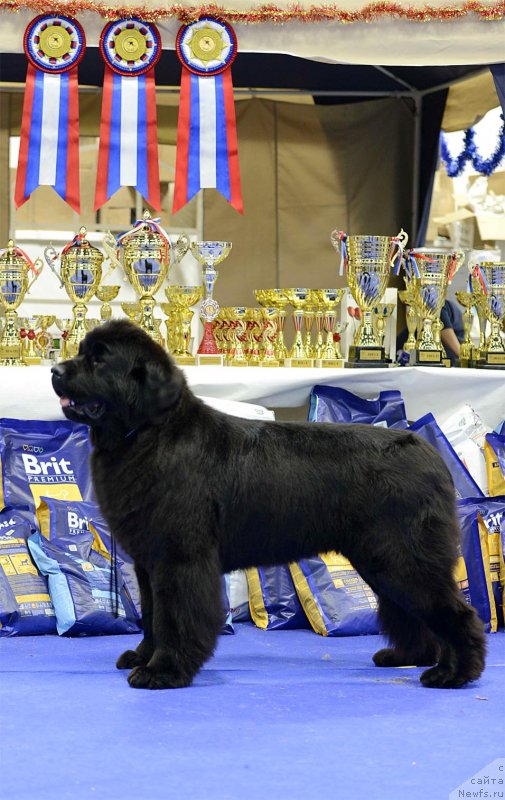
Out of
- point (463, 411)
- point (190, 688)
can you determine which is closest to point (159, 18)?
point (463, 411)

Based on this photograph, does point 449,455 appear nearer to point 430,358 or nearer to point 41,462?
point 430,358

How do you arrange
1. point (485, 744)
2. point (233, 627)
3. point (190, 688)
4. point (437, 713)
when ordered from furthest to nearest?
point (233, 627), point (190, 688), point (437, 713), point (485, 744)

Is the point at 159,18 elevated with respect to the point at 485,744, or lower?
elevated

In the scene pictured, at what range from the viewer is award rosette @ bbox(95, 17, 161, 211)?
557cm

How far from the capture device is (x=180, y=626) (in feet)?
10.6

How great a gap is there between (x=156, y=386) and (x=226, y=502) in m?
0.45

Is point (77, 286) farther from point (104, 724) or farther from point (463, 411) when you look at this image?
point (104, 724)

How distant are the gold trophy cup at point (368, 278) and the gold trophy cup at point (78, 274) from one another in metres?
1.25

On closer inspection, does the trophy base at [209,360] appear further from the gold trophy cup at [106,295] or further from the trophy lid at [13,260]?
the trophy lid at [13,260]

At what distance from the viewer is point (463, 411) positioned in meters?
5.11

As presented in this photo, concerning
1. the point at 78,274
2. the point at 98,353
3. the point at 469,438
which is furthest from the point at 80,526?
the point at 469,438

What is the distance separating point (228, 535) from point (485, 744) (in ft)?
3.53

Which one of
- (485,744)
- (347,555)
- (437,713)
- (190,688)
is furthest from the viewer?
(347,555)

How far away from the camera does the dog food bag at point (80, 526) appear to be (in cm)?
429
